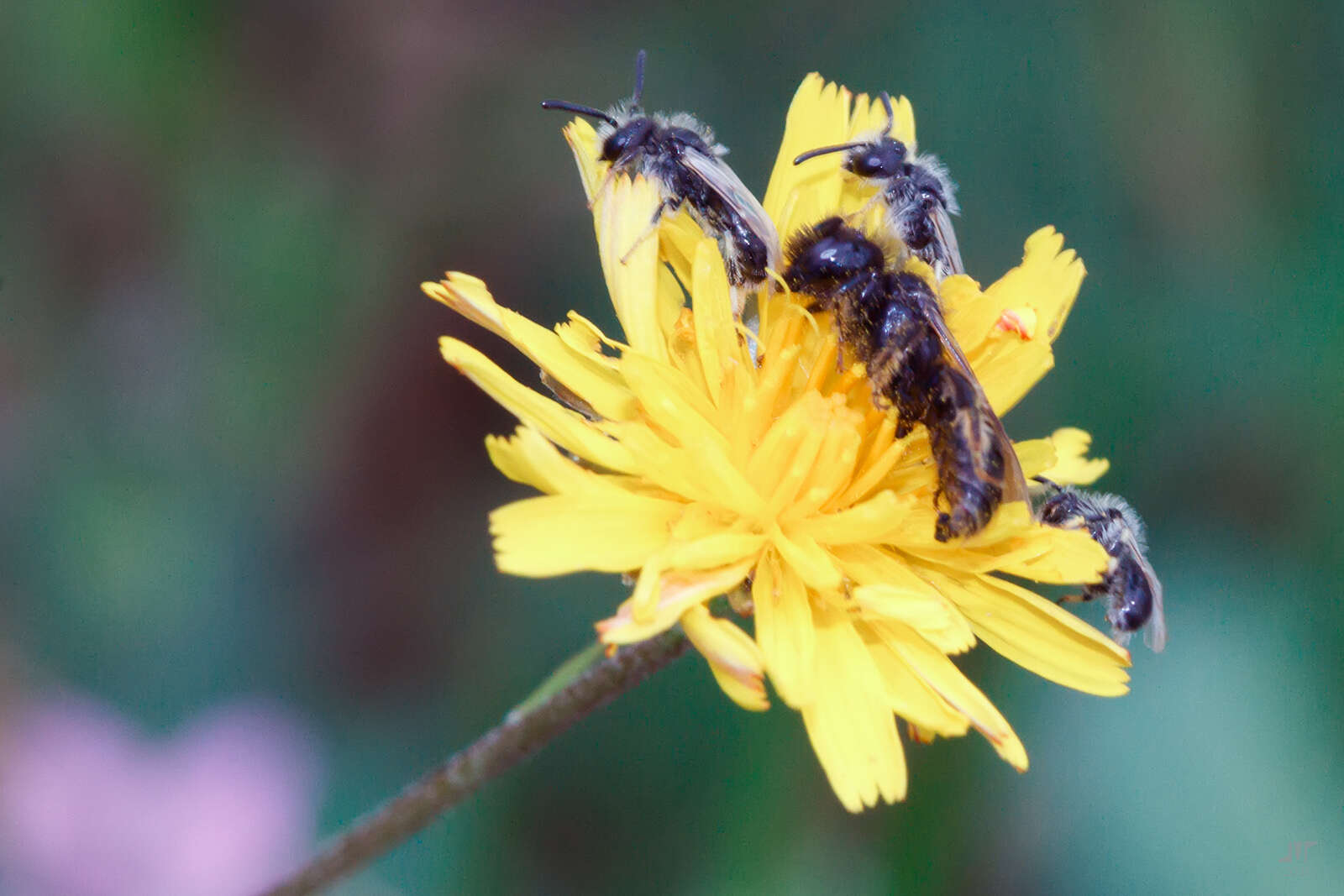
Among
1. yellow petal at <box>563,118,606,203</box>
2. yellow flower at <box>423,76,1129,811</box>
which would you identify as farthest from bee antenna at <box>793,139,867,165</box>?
yellow petal at <box>563,118,606,203</box>

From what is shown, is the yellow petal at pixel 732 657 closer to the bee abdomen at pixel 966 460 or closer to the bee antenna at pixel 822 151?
the bee abdomen at pixel 966 460

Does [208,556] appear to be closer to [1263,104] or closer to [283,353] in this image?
[283,353]

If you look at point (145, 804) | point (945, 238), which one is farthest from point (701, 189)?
point (145, 804)

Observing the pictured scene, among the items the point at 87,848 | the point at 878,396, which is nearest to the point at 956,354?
the point at 878,396

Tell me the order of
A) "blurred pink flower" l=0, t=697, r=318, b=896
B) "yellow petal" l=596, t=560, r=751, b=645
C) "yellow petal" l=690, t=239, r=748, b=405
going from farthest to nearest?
1. "blurred pink flower" l=0, t=697, r=318, b=896
2. "yellow petal" l=690, t=239, r=748, b=405
3. "yellow petal" l=596, t=560, r=751, b=645

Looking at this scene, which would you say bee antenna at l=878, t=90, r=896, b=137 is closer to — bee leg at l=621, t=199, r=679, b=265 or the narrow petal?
bee leg at l=621, t=199, r=679, b=265

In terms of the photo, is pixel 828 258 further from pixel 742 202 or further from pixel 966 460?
pixel 966 460

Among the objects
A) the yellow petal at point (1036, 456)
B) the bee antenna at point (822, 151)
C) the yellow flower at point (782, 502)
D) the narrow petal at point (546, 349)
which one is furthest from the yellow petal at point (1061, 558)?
the bee antenna at point (822, 151)
